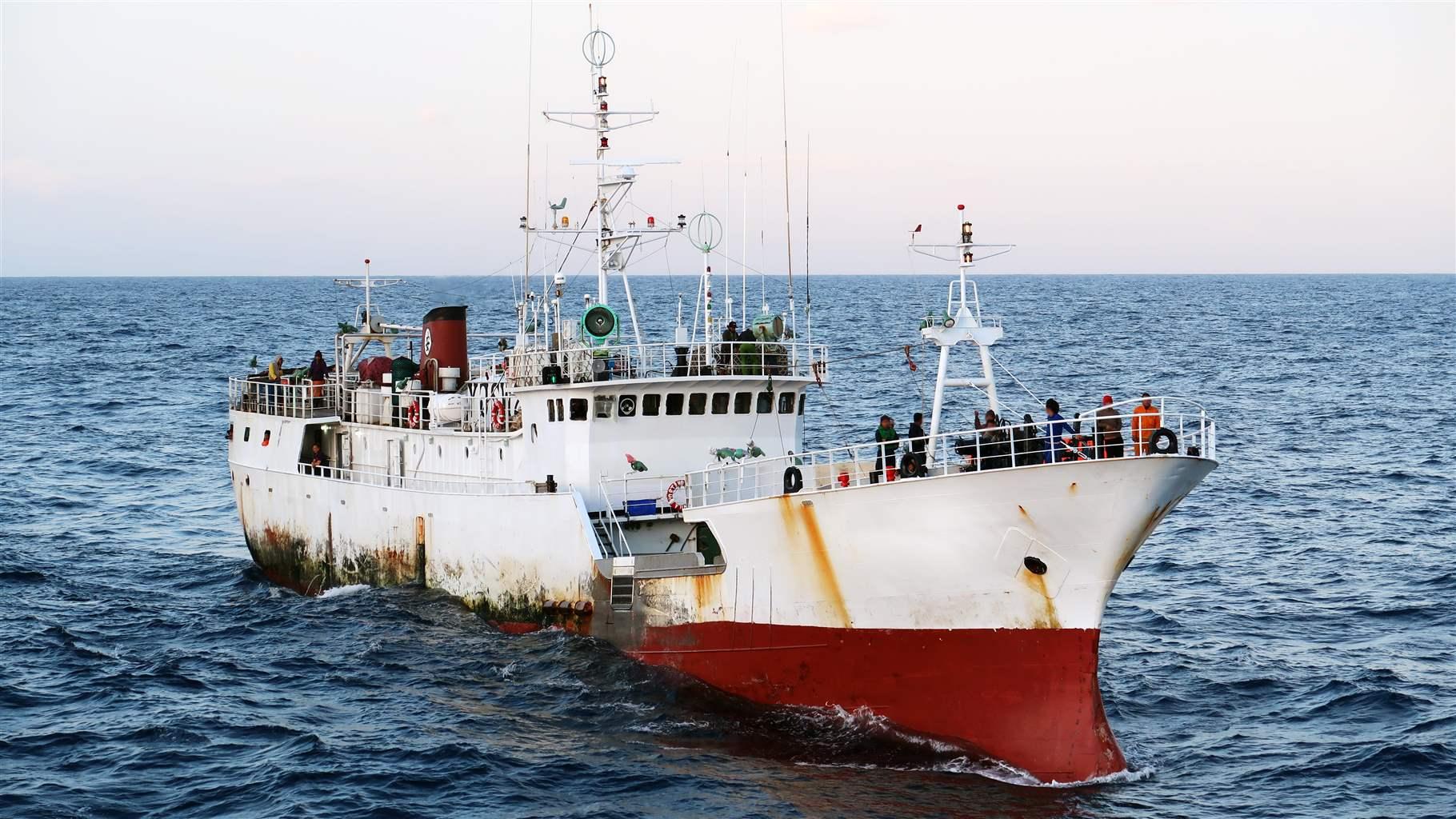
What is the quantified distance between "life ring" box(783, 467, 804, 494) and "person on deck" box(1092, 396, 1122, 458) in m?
4.78

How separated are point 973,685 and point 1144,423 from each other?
478 cm

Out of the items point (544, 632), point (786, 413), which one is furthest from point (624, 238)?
point (544, 632)

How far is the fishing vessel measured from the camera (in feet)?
72.0

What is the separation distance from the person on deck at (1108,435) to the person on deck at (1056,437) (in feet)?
1.42

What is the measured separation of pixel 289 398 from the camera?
3484cm

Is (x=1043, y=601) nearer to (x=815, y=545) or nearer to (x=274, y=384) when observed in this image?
(x=815, y=545)

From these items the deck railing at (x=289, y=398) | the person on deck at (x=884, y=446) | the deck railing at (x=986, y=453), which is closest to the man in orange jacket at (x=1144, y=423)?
the deck railing at (x=986, y=453)

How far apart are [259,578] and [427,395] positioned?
689 cm

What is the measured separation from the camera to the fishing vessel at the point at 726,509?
72.0 ft

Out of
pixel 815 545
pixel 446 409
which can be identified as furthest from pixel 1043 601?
pixel 446 409

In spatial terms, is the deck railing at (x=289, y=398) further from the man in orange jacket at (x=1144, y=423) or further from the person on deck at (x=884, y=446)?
the man in orange jacket at (x=1144, y=423)

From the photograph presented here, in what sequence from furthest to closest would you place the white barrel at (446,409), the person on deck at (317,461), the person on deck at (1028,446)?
1. the person on deck at (317,461)
2. the white barrel at (446,409)
3. the person on deck at (1028,446)

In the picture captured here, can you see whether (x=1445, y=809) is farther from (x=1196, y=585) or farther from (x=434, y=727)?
(x=434, y=727)

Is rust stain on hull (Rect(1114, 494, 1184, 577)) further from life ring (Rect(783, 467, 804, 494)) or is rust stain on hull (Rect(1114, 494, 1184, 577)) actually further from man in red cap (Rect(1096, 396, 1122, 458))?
life ring (Rect(783, 467, 804, 494))
